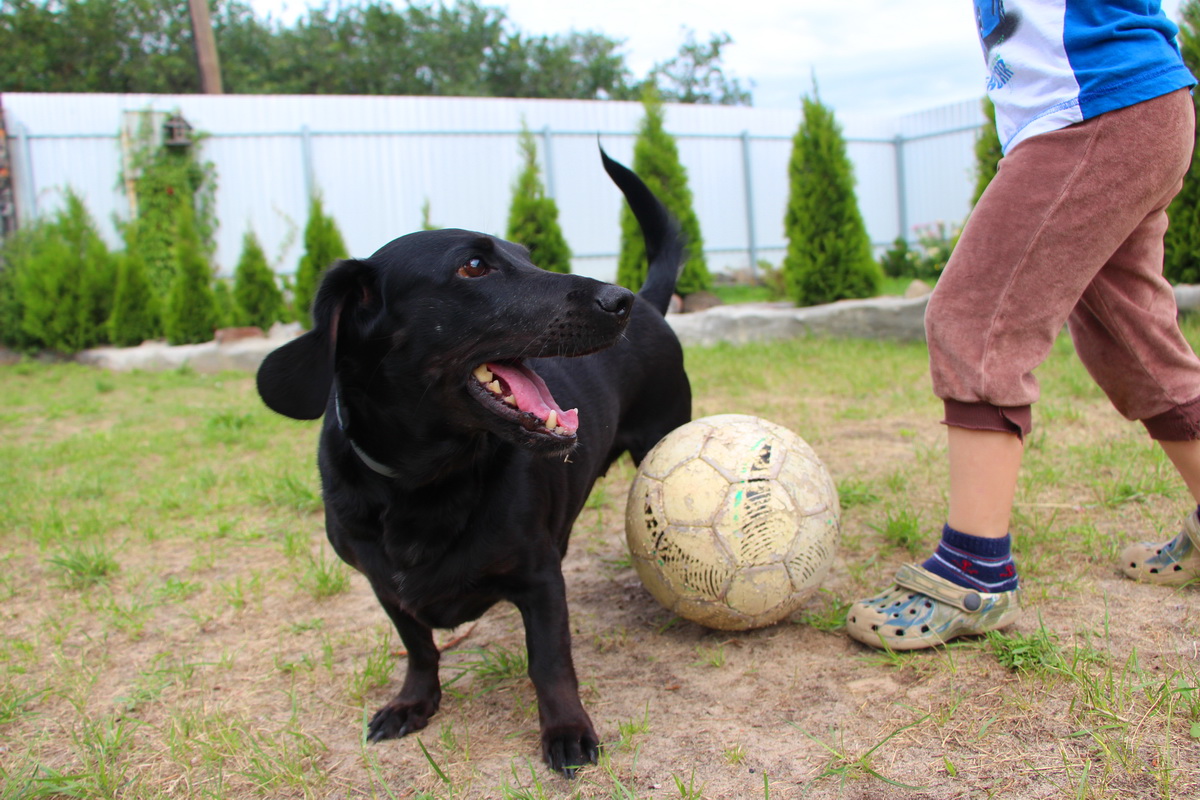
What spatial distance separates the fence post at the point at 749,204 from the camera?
1550cm

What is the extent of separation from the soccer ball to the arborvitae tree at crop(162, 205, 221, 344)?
29.9ft

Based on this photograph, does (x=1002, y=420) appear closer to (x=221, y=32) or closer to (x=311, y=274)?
(x=311, y=274)

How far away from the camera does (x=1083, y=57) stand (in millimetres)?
1858

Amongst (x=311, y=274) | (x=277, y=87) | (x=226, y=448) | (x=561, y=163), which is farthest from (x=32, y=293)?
(x=277, y=87)

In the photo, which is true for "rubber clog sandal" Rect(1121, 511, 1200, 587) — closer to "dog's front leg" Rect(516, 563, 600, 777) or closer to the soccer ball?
the soccer ball

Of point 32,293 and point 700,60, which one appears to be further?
point 700,60

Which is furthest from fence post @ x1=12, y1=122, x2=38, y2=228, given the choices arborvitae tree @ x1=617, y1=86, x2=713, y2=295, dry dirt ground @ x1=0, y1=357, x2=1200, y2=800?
dry dirt ground @ x1=0, y1=357, x2=1200, y2=800

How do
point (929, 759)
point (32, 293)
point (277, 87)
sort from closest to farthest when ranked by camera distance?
point (929, 759) → point (32, 293) → point (277, 87)

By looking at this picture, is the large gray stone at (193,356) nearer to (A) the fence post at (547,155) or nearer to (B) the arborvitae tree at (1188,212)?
(A) the fence post at (547,155)

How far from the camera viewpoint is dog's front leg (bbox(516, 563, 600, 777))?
1.86m

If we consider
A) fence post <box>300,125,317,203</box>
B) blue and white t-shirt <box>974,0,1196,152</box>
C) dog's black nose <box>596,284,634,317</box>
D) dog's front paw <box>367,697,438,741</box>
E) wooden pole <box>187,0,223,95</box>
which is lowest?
dog's front paw <box>367,697,438,741</box>

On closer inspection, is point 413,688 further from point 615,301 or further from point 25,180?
point 25,180

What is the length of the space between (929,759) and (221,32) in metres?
35.5

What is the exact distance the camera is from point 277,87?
97.7 feet
